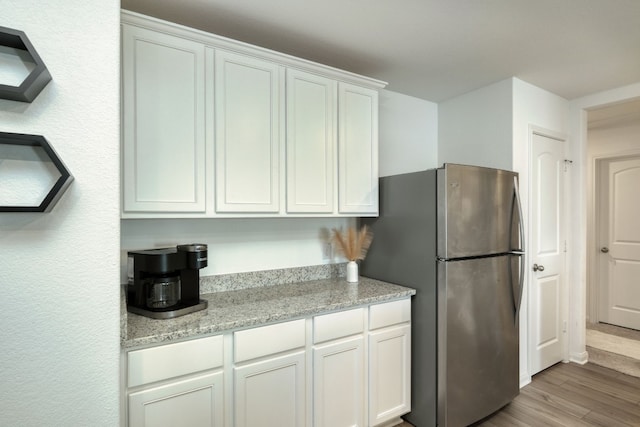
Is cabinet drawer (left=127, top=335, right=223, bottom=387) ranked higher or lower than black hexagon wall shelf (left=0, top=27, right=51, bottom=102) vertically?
lower

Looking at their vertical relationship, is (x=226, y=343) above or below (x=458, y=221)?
below

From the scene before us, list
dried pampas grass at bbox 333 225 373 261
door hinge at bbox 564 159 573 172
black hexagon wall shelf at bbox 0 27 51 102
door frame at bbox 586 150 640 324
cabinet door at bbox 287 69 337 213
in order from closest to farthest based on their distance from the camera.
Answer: black hexagon wall shelf at bbox 0 27 51 102 → cabinet door at bbox 287 69 337 213 → dried pampas grass at bbox 333 225 373 261 → door hinge at bbox 564 159 573 172 → door frame at bbox 586 150 640 324

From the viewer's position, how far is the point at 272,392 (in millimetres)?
1633

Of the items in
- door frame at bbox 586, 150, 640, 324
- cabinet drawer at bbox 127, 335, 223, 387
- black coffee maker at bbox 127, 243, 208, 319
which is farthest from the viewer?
door frame at bbox 586, 150, 640, 324

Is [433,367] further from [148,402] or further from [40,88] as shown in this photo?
[40,88]

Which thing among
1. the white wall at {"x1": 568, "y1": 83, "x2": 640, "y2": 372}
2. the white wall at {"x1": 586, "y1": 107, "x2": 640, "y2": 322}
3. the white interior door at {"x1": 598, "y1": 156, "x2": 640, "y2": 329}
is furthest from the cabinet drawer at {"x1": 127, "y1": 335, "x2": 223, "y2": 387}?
the white interior door at {"x1": 598, "y1": 156, "x2": 640, "y2": 329}

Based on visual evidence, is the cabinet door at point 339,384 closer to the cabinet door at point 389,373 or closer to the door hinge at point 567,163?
the cabinet door at point 389,373

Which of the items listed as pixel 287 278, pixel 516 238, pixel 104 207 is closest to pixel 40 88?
pixel 104 207

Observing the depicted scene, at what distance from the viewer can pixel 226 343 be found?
1509 mm

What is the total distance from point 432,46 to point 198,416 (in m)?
2.48

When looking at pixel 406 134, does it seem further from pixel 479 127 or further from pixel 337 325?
pixel 337 325

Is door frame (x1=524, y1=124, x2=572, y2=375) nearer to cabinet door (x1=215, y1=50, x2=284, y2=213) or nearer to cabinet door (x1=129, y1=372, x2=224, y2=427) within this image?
cabinet door (x1=215, y1=50, x2=284, y2=213)

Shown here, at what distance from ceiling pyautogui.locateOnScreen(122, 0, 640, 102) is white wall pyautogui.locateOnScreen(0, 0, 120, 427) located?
2.58 ft

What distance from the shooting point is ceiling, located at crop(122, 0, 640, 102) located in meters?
1.70
